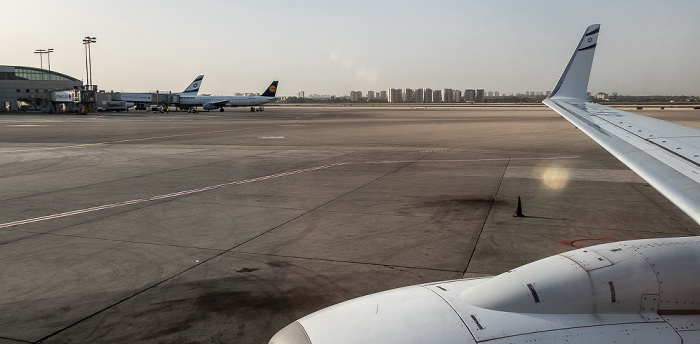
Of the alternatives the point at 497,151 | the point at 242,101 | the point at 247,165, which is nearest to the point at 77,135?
the point at 247,165

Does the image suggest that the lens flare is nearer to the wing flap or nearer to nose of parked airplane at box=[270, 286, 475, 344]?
the wing flap

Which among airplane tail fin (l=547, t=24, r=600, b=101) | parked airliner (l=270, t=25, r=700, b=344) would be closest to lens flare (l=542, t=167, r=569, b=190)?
airplane tail fin (l=547, t=24, r=600, b=101)

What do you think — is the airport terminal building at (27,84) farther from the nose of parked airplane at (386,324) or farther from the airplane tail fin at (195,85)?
the nose of parked airplane at (386,324)

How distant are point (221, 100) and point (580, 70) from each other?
9747cm

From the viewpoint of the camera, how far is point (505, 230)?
37.4 ft

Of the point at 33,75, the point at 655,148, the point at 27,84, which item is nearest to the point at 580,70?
the point at 655,148

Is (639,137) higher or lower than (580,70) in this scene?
lower

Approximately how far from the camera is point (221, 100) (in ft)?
341

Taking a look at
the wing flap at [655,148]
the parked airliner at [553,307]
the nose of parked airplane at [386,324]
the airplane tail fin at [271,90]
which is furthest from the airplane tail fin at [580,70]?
the airplane tail fin at [271,90]

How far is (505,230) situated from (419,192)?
490cm

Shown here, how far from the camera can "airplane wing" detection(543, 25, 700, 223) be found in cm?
537

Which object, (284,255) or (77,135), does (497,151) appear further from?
(77,135)

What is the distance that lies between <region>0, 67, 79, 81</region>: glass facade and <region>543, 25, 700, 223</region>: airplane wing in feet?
437

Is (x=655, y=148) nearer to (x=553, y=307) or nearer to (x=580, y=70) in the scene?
(x=553, y=307)
